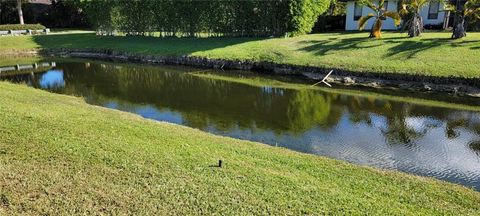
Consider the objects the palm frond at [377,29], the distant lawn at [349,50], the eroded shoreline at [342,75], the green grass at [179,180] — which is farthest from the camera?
the palm frond at [377,29]

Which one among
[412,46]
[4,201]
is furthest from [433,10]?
[4,201]

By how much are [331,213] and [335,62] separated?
69.8 ft

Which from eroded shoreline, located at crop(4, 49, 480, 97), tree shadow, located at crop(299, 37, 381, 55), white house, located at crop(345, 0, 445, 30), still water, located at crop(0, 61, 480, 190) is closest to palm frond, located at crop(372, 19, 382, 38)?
tree shadow, located at crop(299, 37, 381, 55)

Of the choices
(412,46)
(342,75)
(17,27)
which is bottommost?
(342,75)

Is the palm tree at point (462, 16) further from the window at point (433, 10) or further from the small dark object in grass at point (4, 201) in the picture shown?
the small dark object in grass at point (4, 201)

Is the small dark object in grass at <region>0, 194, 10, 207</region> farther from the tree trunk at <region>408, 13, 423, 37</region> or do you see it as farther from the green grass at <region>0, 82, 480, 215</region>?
the tree trunk at <region>408, 13, 423, 37</region>

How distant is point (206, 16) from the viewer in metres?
42.1

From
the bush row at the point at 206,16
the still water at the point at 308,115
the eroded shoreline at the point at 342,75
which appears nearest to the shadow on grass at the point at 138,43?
the eroded shoreline at the point at 342,75

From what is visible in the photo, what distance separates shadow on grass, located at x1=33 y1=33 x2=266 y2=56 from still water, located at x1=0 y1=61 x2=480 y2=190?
685cm

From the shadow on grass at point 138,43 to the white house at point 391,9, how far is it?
11437 mm

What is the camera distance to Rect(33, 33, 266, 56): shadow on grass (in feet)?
123

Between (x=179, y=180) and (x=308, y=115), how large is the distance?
11158mm

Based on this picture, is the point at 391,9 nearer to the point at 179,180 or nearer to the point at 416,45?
the point at 416,45

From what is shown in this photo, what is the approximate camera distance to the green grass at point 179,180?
8586 millimetres
